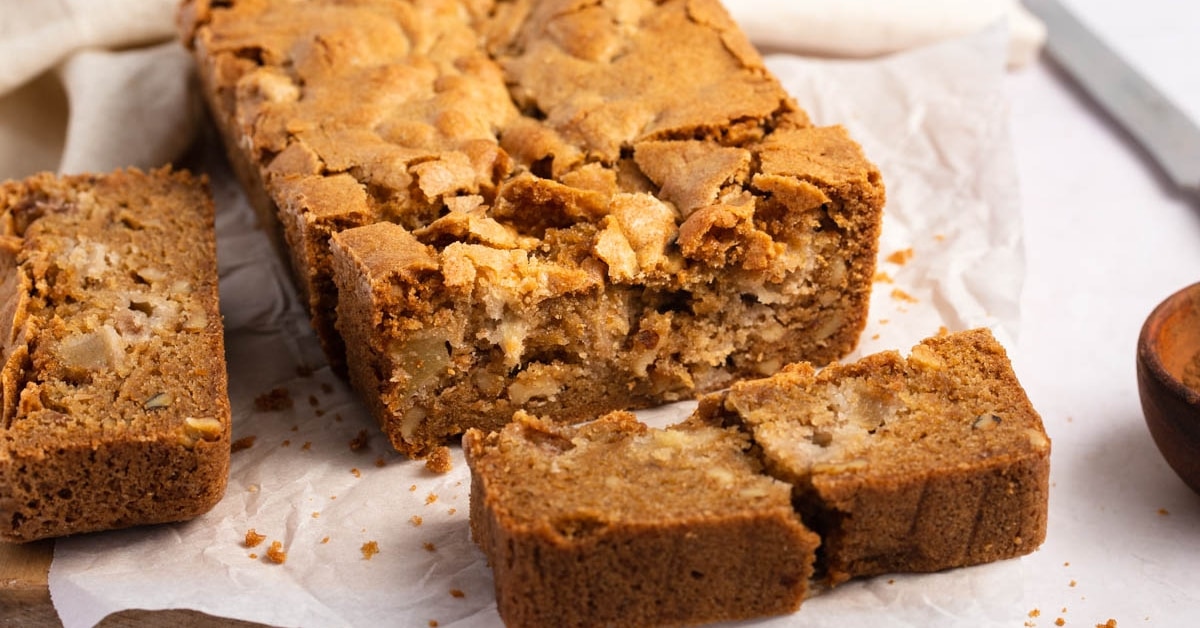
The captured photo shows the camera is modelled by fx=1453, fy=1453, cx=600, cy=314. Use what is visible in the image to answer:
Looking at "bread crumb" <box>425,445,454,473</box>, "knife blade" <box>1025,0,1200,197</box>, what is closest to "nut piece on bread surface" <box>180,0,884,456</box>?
"bread crumb" <box>425,445,454,473</box>

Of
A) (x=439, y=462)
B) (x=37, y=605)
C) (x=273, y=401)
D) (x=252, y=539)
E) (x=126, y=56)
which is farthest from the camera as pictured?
(x=126, y=56)

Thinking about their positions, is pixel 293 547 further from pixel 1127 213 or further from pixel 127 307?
pixel 1127 213

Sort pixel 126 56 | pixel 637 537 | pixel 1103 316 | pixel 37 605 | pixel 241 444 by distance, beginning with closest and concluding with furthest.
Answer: pixel 637 537, pixel 37 605, pixel 241 444, pixel 1103 316, pixel 126 56

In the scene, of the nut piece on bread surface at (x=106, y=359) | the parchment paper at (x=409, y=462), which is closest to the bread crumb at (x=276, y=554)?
the parchment paper at (x=409, y=462)

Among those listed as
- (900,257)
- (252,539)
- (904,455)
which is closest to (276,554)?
(252,539)

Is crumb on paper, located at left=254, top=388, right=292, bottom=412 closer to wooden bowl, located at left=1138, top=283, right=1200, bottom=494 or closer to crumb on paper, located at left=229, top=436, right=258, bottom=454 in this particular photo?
crumb on paper, located at left=229, top=436, right=258, bottom=454

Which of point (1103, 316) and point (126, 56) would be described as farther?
point (126, 56)

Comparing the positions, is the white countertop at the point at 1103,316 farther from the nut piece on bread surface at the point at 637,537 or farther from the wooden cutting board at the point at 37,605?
the wooden cutting board at the point at 37,605

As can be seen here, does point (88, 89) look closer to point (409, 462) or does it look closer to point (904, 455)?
point (409, 462)
